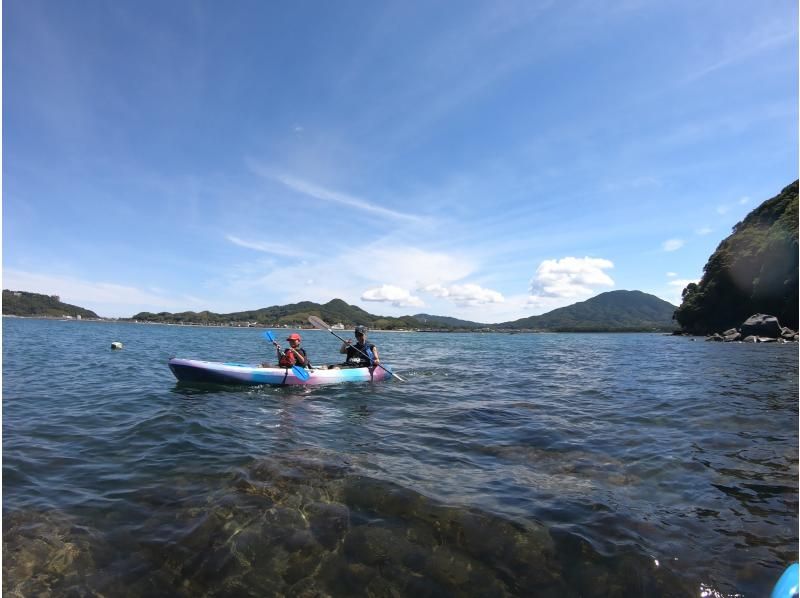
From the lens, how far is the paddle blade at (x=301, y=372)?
17328mm

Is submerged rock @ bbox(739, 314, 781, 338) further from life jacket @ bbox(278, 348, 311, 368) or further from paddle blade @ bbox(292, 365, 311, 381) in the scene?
life jacket @ bbox(278, 348, 311, 368)

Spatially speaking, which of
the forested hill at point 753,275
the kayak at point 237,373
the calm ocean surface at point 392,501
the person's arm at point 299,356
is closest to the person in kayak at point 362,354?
the kayak at point 237,373

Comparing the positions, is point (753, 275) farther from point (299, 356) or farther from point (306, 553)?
point (306, 553)

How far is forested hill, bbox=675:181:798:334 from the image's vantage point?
2621 inches

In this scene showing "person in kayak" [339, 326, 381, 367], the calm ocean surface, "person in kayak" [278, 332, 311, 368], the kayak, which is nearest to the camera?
the calm ocean surface

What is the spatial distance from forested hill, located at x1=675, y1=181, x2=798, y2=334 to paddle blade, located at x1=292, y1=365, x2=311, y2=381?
69188mm

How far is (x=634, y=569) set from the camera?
221 inches

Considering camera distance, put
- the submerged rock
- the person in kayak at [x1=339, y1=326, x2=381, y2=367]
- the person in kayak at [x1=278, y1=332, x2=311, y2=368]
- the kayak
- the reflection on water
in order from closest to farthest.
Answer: the reflection on water → the kayak → the person in kayak at [x1=278, y1=332, x2=311, y2=368] → the person in kayak at [x1=339, y1=326, x2=381, y2=367] → the submerged rock

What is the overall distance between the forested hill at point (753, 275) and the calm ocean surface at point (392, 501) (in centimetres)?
6722

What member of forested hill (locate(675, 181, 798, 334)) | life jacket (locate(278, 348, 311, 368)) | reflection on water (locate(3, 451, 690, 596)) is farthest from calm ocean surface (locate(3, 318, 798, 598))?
forested hill (locate(675, 181, 798, 334))

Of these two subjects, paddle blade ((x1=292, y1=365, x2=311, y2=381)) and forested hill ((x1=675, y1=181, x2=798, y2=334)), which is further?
forested hill ((x1=675, y1=181, x2=798, y2=334))

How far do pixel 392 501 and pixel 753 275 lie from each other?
91574 mm

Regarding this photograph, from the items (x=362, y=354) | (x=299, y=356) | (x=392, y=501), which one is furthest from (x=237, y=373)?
(x=392, y=501)

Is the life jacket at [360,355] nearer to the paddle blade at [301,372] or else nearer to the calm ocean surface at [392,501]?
the paddle blade at [301,372]
